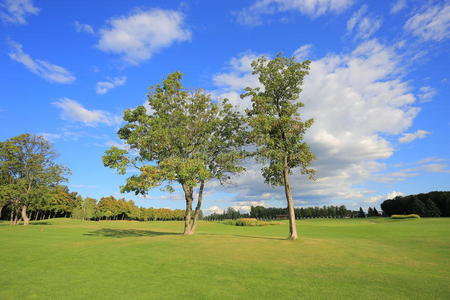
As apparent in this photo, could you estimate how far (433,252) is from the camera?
65.0 ft

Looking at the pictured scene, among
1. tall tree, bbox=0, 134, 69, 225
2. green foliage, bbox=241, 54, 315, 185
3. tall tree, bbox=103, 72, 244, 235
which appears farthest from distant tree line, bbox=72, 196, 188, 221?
green foliage, bbox=241, 54, 315, 185

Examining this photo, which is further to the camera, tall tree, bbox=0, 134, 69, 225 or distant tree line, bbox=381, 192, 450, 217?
distant tree line, bbox=381, 192, 450, 217

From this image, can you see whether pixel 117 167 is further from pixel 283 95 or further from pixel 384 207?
pixel 384 207

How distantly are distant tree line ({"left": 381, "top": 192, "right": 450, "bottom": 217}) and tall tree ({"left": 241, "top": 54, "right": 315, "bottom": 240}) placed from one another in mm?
94857

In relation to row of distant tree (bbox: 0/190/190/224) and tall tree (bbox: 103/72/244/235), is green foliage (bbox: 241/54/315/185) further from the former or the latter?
row of distant tree (bbox: 0/190/190/224)

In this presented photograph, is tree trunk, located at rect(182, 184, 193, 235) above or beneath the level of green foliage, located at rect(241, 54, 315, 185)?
beneath

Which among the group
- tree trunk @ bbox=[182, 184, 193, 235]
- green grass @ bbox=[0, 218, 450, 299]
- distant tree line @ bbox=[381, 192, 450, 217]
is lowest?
green grass @ bbox=[0, 218, 450, 299]

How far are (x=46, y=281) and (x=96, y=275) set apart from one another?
213 cm

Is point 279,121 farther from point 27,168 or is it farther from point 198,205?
point 27,168

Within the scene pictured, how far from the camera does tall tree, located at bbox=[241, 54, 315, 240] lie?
27422 mm

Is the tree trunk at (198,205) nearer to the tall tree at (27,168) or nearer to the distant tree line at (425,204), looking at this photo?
the tall tree at (27,168)

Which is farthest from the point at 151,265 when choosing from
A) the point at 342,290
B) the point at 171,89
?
the point at 171,89

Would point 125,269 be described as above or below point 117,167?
below

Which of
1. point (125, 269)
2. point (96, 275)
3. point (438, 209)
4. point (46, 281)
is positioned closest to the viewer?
point (46, 281)
